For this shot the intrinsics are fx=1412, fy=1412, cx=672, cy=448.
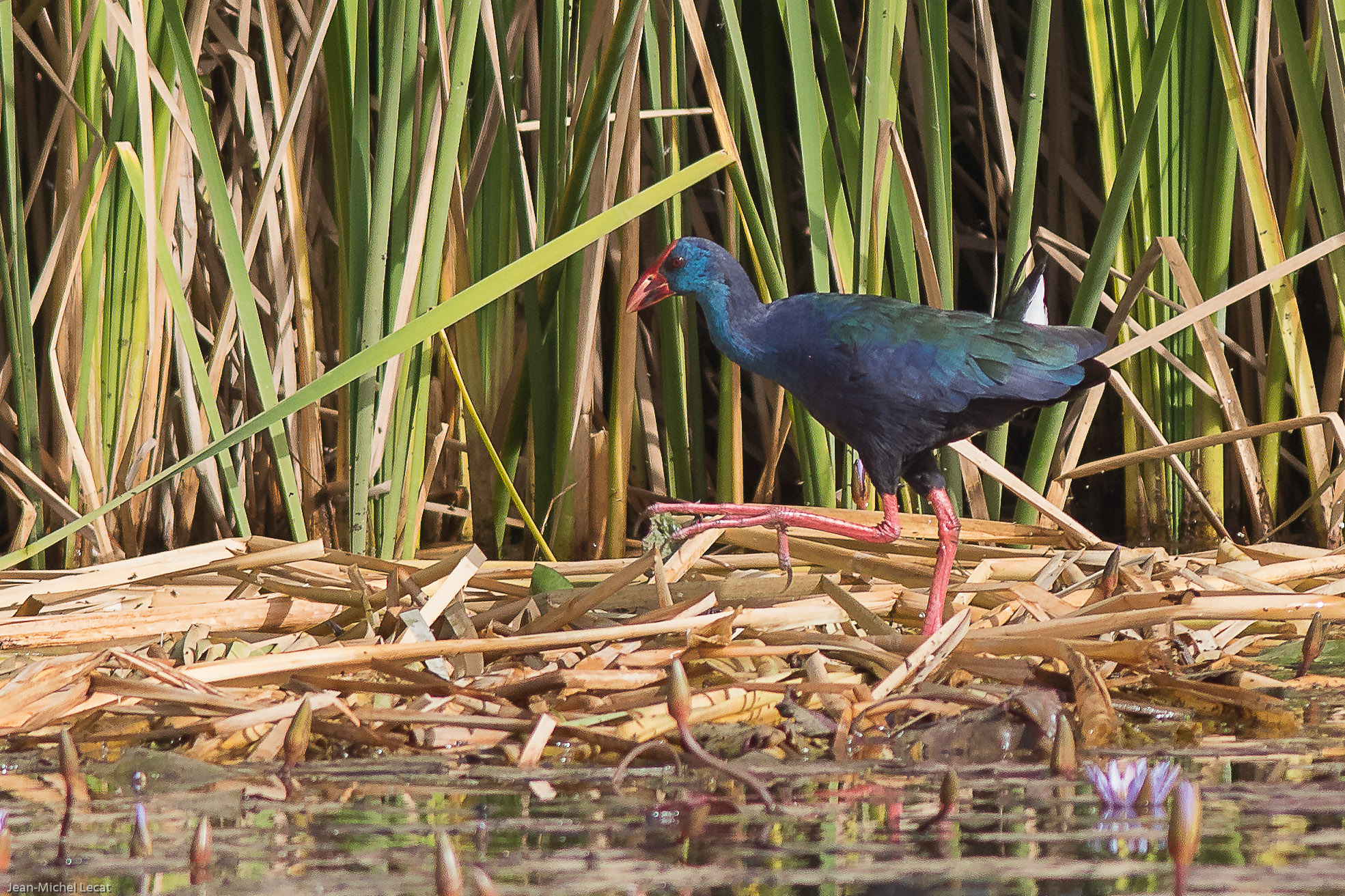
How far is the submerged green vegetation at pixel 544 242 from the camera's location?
2.43 meters

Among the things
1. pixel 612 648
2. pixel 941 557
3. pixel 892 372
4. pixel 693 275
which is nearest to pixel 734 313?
pixel 693 275

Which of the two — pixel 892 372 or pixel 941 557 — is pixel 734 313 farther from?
pixel 941 557

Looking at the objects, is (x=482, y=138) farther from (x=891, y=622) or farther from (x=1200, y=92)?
(x=1200, y=92)

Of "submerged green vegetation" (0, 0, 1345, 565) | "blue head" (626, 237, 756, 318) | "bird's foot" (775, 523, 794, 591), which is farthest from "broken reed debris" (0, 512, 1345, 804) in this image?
"blue head" (626, 237, 756, 318)

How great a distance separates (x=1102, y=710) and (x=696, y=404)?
152cm

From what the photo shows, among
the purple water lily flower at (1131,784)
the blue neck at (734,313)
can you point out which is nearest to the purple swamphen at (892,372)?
the blue neck at (734,313)

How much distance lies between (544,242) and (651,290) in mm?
338

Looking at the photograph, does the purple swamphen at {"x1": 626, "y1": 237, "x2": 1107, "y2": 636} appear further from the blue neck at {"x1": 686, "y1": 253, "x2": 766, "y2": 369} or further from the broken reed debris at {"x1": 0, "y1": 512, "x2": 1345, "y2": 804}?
the broken reed debris at {"x1": 0, "y1": 512, "x2": 1345, "y2": 804}

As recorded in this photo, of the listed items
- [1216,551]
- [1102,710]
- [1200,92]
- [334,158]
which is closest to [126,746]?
[1102,710]

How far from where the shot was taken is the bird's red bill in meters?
2.37

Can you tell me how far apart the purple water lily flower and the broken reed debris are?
0.23ft

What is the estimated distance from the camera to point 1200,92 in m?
2.73

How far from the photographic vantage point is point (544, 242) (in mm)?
2639

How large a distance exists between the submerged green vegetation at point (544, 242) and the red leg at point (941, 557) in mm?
363
